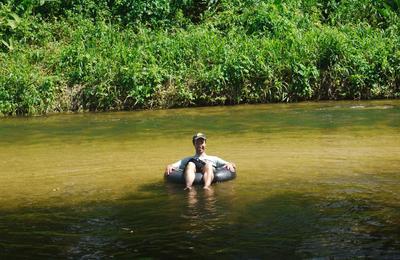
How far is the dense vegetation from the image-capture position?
21.5 metres

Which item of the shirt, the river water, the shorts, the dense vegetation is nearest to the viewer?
Result: the river water

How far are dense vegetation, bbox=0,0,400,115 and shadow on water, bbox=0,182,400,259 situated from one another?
11975 mm

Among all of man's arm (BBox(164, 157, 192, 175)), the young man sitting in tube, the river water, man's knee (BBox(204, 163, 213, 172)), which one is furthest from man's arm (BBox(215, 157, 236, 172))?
man's arm (BBox(164, 157, 192, 175))

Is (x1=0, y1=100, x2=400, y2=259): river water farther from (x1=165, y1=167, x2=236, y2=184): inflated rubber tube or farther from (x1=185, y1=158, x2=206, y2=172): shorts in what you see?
(x1=185, y1=158, x2=206, y2=172): shorts

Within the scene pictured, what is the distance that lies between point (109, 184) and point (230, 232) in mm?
3669

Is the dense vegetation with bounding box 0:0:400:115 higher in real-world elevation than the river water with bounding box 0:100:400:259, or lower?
higher

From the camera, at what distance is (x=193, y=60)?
22.8 meters

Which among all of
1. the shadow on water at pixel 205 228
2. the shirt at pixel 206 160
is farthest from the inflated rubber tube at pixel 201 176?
the shadow on water at pixel 205 228

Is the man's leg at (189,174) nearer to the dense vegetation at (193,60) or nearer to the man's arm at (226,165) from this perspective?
the man's arm at (226,165)

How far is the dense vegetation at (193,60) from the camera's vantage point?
21453 mm

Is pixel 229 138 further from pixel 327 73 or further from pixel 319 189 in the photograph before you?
pixel 327 73

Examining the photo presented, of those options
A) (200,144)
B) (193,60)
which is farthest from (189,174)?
(193,60)

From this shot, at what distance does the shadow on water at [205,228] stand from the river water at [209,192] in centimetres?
1

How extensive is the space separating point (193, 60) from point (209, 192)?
13.1m
